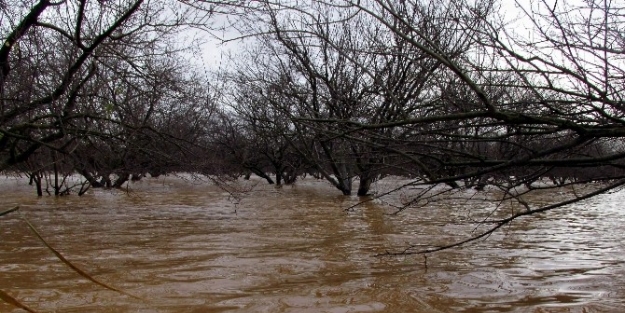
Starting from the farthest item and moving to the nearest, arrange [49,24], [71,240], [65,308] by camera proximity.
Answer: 1. [49,24]
2. [71,240]
3. [65,308]

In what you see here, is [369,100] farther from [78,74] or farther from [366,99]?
[78,74]

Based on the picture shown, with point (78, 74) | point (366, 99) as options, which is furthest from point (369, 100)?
point (78, 74)

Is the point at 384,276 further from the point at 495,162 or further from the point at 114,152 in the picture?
the point at 114,152

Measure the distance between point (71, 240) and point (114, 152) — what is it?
295 cm

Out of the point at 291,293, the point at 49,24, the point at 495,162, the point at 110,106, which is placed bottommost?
the point at 291,293

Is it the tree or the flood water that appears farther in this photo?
the tree

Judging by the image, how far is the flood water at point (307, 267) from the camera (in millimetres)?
4098

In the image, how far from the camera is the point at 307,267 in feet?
17.8

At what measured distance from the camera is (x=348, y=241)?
24.0 ft

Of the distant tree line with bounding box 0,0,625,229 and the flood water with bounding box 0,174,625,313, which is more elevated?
the distant tree line with bounding box 0,0,625,229

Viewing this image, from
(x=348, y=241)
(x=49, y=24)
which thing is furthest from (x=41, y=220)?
(x=348, y=241)

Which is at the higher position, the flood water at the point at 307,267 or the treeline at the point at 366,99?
the treeline at the point at 366,99

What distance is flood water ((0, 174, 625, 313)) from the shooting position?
4.10 metres

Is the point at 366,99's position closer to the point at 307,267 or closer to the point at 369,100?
the point at 369,100
